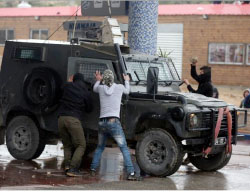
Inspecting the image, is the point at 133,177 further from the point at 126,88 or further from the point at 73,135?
the point at 126,88

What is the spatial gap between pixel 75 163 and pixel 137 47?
698 cm

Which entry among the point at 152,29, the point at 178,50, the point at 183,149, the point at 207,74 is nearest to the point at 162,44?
the point at 178,50

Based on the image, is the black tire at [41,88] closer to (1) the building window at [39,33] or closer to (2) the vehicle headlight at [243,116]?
(2) the vehicle headlight at [243,116]

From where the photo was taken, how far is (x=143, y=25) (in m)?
17.1

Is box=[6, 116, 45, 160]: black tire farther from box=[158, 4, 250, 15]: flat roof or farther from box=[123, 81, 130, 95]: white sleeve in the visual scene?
box=[158, 4, 250, 15]: flat roof

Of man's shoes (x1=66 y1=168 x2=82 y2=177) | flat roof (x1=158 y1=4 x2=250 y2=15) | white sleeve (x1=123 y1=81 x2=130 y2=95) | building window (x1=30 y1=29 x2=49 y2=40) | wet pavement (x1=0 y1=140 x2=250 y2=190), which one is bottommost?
wet pavement (x1=0 y1=140 x2=250 y2=190)

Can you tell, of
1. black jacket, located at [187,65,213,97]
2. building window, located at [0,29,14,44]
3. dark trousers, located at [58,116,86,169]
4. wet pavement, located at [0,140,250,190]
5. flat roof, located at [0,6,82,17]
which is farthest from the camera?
building window, located at [0,29,14,44]

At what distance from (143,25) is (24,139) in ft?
19.6

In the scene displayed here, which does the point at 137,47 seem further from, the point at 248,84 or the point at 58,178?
the point at 248,84

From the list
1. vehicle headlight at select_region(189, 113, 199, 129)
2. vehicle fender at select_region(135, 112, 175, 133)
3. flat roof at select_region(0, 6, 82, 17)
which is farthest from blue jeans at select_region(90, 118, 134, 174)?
flat roof at select_region(0, 6, 82, 17)

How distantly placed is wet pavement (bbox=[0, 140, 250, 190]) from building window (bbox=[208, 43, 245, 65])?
72.5 ft

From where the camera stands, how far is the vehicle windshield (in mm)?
11648

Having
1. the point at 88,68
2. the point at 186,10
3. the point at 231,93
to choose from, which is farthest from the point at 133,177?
the point at 186,10

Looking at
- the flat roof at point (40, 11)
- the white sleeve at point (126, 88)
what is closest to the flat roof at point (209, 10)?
the flat roof at point (40, 11)
